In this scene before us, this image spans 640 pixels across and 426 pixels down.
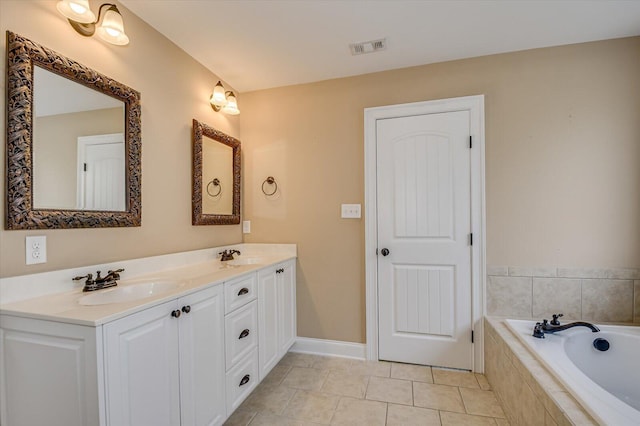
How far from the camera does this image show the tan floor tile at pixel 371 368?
2.25m

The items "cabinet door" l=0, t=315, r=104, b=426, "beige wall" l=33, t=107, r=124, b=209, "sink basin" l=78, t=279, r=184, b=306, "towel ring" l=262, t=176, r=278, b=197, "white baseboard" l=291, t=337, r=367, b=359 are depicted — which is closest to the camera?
"cabinet door" l=0, t=315, r=104, b=426

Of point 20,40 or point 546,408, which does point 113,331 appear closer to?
point 20,40

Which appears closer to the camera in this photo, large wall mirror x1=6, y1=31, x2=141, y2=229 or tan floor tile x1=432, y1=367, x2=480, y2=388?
large wall mirror x1=6, y1=31, x2=141, y2=229

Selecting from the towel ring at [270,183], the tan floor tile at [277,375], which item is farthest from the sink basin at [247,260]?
the tan floor tile at [277,375]

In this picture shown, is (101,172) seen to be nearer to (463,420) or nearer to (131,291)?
(131,291)

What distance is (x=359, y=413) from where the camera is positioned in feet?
5.89

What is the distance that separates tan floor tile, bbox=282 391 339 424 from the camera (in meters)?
1.76

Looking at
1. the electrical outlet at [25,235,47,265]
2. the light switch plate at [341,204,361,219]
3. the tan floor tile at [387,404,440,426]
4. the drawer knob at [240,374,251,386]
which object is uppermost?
the light switch plate at [341,204,361,219]

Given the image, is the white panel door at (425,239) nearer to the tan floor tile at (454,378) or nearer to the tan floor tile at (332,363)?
the tan floor tile at (454,378)

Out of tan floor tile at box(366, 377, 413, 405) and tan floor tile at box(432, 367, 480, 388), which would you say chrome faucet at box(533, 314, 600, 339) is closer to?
tan floor tile at box(432, 367, 480, 388)

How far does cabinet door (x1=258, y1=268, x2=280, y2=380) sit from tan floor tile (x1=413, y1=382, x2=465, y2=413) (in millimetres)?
1022

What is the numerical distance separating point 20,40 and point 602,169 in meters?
3.36

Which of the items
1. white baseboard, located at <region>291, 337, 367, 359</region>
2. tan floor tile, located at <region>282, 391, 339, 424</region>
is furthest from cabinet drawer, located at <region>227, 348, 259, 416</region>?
white baseboard, located at <region>291, 337, 367, 359</region>

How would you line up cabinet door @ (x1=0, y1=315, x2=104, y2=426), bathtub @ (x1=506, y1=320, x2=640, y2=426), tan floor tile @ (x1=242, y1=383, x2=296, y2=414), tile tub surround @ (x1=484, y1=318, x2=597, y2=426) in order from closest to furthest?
cabinet door @ (x1=0, y1=315, x2=104, y2=426) → tile tub surround @ (x1=484, y1=318, x2=597, y2=426) → bathtub @ (x1=506, y1=320, x2=640, y2=426) → tan floor tile @ (x1=242, y1=383, x2=296, y2=414)
